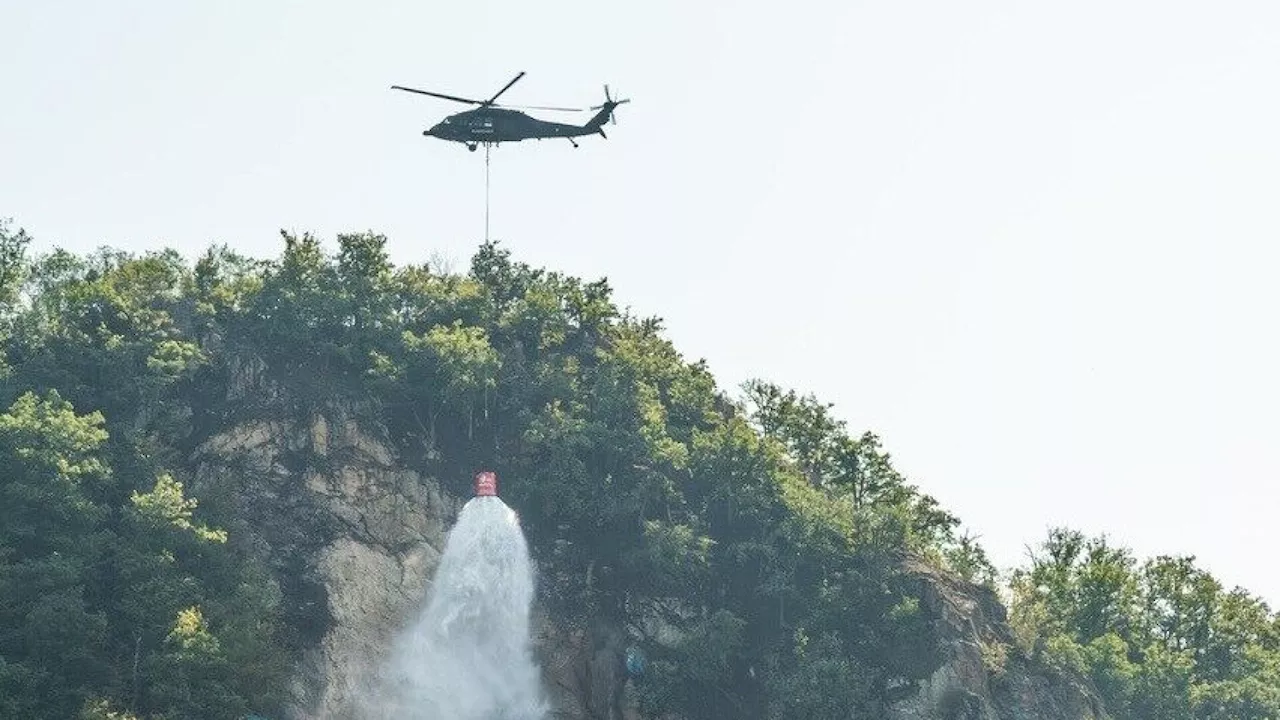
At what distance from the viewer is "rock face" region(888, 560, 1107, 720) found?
268 ft

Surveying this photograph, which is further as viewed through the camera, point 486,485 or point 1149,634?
point 1149,634

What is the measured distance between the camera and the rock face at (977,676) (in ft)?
268

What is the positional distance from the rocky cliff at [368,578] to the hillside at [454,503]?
0.15 m

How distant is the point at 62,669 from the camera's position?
66875mm

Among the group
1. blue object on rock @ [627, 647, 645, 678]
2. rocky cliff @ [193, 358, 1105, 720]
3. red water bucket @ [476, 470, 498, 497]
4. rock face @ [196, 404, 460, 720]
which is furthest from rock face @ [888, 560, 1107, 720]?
rock face @ [196, 404, 460, 720]

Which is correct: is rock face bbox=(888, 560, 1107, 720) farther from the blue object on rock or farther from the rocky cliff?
the blue object on rock

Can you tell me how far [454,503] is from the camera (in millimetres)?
85000

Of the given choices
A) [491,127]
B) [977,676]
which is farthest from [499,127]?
[977,676]

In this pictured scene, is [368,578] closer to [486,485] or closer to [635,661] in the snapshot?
[486,485]

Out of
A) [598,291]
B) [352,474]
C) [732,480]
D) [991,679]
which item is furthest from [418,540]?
[991,679]

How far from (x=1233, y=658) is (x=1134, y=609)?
741 cm

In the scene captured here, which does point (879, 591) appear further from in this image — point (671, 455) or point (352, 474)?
point (352, 474)

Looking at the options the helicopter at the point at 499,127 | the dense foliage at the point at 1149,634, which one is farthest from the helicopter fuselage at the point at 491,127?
the dense foliage at the point at 1149,634

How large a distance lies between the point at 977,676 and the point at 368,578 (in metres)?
32.0
